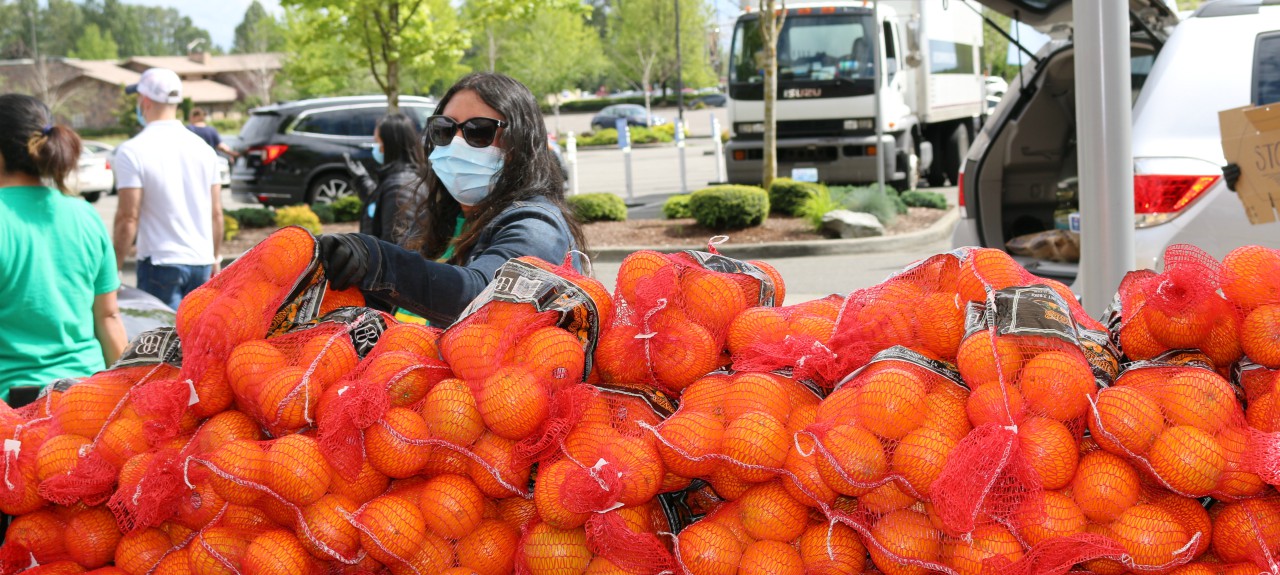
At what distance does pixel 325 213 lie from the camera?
15.8m

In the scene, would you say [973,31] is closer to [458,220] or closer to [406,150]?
[406,150]

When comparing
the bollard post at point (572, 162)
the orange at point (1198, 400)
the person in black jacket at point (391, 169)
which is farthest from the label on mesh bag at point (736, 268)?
the bollard post at point (572, 162)

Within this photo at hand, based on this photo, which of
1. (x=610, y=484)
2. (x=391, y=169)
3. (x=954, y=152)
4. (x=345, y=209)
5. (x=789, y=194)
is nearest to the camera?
(x=610, y=484)

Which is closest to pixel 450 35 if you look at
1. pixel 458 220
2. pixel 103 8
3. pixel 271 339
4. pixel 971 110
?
pixel 971 110

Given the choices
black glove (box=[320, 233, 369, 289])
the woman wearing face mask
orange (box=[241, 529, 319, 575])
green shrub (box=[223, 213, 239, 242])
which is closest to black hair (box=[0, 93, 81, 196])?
the woman wearing face mask

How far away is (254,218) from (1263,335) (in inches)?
607

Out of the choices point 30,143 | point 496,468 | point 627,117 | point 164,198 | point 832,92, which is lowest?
point 496,468

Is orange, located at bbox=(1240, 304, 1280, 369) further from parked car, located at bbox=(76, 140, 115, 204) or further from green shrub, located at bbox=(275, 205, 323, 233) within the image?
parked car, located at bbox=(76, 140, 115, 204)

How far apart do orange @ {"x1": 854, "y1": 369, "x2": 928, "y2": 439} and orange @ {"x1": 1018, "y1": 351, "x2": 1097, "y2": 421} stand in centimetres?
17

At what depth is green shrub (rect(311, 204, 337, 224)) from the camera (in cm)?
1570

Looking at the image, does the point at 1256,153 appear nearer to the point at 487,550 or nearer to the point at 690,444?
the point at 690,444

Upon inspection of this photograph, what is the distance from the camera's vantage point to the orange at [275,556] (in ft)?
6.21

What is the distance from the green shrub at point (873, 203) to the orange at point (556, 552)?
39.5 feet

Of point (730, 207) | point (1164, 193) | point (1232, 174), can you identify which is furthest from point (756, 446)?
point (730, 207)
